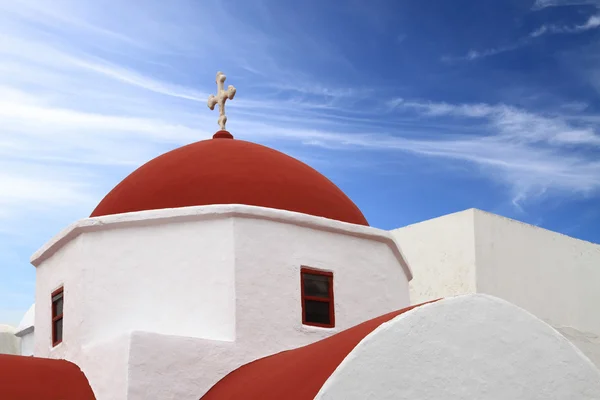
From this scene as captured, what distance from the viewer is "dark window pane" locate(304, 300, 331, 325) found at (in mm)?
9508

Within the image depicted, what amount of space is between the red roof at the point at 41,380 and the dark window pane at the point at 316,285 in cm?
254

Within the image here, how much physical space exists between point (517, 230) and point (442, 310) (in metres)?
9.73

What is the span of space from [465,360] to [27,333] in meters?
12.5

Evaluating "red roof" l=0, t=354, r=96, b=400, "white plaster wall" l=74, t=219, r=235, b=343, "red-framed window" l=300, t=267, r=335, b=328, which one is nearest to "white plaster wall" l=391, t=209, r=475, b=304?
"red-framed window" l=300, t=267, r=335, b=328

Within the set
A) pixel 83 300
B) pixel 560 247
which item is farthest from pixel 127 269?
pixel 560 247

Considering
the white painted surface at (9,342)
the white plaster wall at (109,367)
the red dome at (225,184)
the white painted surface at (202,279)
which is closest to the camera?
the white plaster wall at (109,367)

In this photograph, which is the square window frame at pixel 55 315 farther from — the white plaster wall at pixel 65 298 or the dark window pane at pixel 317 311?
the dark window pane at pixel 317 311

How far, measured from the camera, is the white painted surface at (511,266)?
1612cm

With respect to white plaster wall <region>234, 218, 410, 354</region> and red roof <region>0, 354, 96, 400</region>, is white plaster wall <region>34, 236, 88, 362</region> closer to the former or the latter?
red roof <region>0, 354, 96, 400</region>

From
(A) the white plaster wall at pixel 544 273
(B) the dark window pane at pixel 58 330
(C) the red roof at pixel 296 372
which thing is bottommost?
(C) the red roof at pixel 296 372

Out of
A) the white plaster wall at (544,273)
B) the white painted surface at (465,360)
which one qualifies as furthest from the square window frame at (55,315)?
the white plaster wall at (544,273)

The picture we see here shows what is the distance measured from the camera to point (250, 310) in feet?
29.9

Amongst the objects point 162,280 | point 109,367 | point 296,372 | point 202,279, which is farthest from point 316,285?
point 109,367

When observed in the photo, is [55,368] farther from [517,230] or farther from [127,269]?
[517,230]
